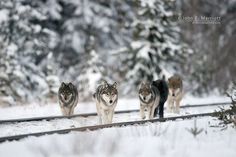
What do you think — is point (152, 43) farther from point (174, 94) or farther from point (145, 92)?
point (145, 92)

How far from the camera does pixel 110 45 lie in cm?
4303

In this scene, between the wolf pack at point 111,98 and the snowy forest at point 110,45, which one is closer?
the wolf pack at point 111,98

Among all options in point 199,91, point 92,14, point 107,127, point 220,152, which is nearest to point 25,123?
point 107,127

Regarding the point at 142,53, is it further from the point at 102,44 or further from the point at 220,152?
the point at 220,152

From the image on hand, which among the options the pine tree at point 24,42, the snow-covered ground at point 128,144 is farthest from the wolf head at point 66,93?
the pine tree at point 24,42

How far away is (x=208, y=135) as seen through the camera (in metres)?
11.2

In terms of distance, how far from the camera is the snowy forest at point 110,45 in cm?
2948

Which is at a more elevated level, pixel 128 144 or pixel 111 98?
pixel 111 98

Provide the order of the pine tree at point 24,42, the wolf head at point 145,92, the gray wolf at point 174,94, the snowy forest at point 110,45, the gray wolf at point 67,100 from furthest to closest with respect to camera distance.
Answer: the pine tree at point 24,42
the snowy forest at point 110,45
the gray wolf at point 174,94
the gray wolf at point 67,100
the wolf head at point 145,92

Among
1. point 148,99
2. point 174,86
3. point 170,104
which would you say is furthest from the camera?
point 174,86

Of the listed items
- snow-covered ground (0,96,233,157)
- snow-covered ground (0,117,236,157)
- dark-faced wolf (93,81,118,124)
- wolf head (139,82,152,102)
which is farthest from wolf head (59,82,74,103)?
snow-covered ground (0,117,236,157)

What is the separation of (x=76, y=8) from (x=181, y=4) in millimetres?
9646

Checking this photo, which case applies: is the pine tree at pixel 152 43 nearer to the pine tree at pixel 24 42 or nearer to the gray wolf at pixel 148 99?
the pine tree at pixel 24 42

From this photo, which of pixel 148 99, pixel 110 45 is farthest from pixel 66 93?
pixel 110 45
